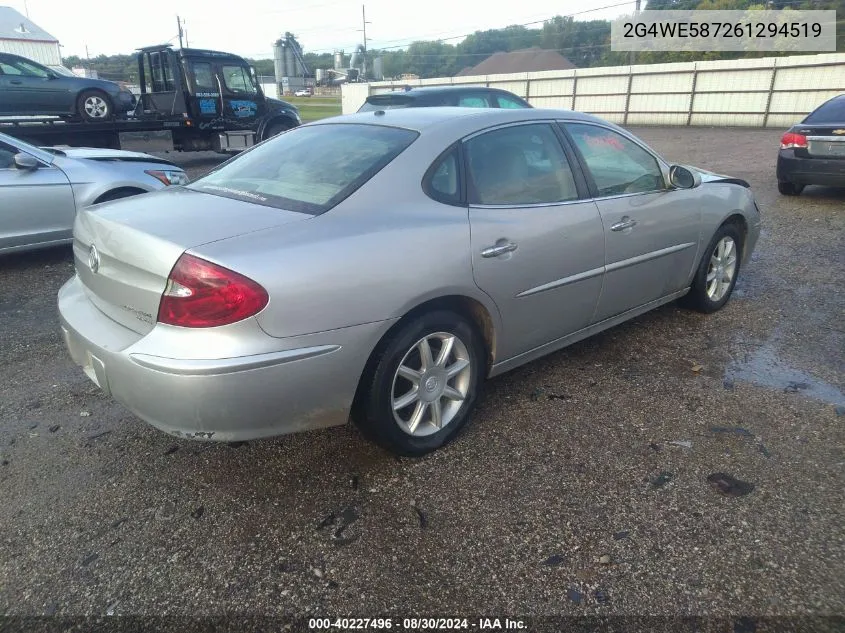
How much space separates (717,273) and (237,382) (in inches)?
148

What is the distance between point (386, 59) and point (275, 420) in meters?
89.6

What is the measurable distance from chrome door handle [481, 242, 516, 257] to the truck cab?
12770 millimetres

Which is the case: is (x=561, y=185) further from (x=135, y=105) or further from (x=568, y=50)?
(x=568, y=50)

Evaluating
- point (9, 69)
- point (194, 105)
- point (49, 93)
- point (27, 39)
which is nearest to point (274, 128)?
point (194, 105)

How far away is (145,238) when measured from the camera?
2.41 meters

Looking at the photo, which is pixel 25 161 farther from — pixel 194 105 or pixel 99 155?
pixel 194 105

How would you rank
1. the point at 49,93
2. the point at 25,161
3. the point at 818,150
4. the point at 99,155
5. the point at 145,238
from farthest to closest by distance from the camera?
the point at 49,93 < the point at 818,150 < the point at 99,155 < the point at 25,161 < the point at 145,238

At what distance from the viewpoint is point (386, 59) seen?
84.3m

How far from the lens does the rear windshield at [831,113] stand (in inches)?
317

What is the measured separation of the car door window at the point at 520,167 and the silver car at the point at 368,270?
0.01 metres

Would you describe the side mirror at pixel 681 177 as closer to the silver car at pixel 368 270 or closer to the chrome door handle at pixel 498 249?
the silver car at pixel 368 270

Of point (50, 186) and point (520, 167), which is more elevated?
point (520, 167)

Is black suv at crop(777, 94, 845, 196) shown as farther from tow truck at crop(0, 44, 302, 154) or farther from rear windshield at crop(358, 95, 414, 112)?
tow truck at crop(0, 44, 302, 154)

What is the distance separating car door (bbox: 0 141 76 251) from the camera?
5.59 m
